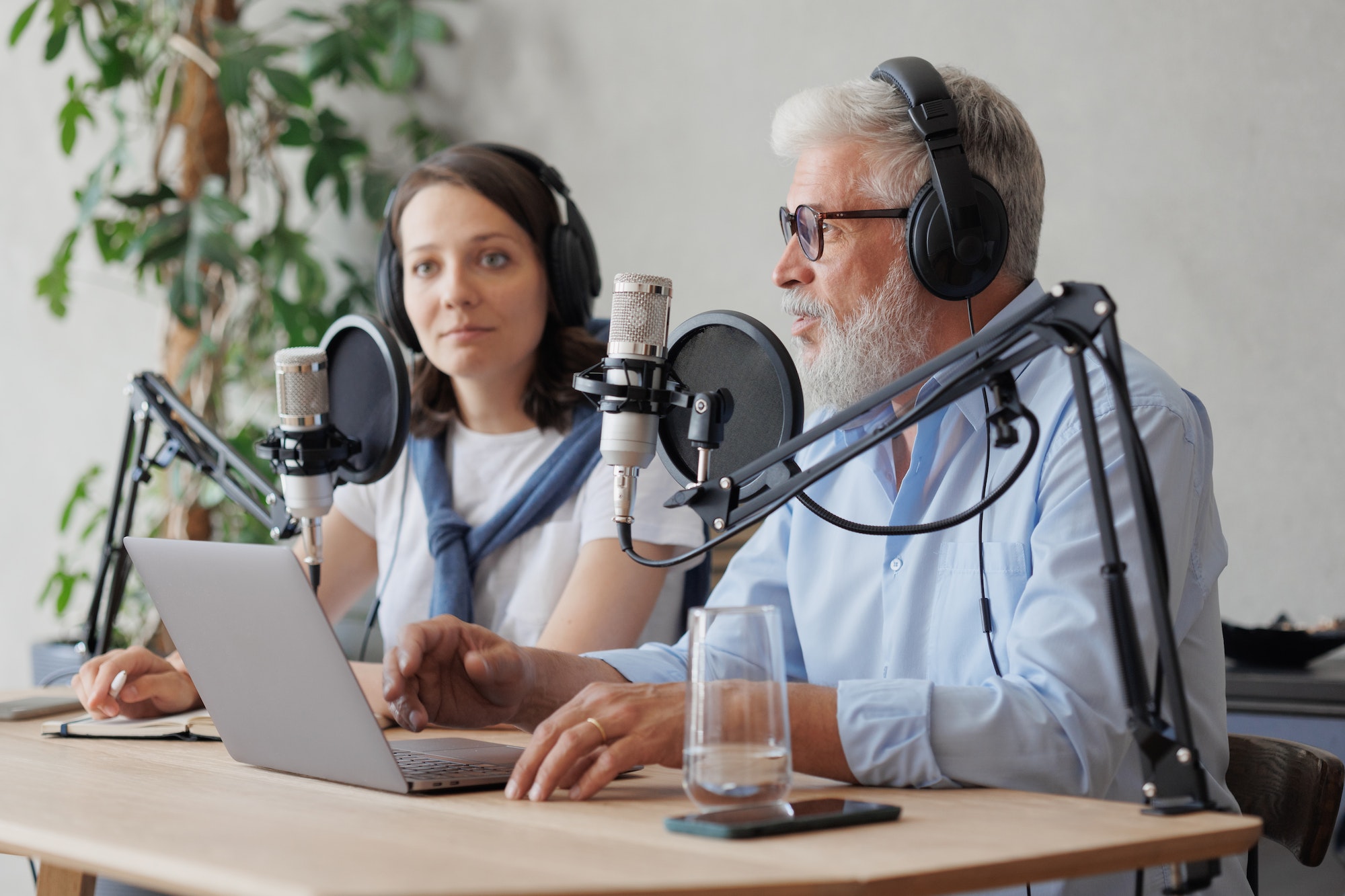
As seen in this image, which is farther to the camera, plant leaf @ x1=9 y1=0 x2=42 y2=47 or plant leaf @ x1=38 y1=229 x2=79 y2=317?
plant leaf @ x1=38 y1=229 x2=79 y2=317

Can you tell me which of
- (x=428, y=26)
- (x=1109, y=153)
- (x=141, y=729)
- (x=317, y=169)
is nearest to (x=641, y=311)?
(x=141, y=729)

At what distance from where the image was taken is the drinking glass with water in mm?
839

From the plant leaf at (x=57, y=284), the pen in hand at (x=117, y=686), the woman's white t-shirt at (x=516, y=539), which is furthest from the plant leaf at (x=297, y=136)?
the pen in hand at (x=117, y=686)

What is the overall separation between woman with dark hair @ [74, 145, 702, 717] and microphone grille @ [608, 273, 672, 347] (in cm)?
74

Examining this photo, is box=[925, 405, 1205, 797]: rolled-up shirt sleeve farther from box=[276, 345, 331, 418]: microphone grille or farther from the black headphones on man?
box=[276, 345, 331, 418]: microphone grille

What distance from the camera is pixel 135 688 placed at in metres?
1.41

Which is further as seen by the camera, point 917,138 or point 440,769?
point 917,138

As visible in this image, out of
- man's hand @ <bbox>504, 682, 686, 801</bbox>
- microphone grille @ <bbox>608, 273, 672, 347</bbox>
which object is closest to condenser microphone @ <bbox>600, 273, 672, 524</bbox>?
microphone grille @ <bbox>608, 273, 672, 347</bbox>

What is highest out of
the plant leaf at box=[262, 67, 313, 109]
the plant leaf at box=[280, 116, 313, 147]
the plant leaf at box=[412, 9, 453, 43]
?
the plant leaf at box=[412, 9, 453, 43]

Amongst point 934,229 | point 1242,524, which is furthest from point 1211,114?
point 934,229

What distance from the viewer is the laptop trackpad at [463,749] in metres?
1.11

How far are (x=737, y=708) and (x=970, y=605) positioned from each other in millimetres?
443

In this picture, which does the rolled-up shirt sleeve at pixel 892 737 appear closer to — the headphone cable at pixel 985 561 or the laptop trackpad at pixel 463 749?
the headphone cable at pixel 985 561

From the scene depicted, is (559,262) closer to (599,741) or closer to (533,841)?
(599,741)
